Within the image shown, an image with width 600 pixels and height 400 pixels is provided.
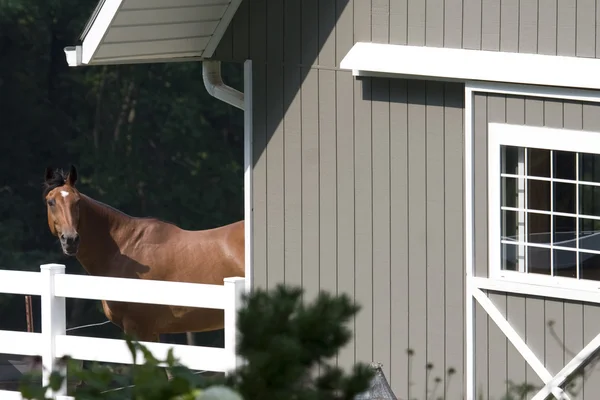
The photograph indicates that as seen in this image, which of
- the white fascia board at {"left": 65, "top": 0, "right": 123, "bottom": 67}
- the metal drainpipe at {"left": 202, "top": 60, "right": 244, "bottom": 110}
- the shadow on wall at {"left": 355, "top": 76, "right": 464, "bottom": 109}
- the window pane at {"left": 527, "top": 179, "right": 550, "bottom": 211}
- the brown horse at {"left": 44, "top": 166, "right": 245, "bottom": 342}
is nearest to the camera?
the window pane at {"left": 527, "top": 179, "right": 550, "bottom": 211}

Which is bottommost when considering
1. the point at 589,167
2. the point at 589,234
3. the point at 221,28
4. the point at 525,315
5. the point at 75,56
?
the point at 525,315

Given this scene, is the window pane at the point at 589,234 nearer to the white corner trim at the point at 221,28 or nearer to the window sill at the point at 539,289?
the window sill at the point at 539,289

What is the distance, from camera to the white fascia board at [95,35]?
7.21 metres

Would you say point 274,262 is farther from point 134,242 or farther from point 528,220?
point 134,242

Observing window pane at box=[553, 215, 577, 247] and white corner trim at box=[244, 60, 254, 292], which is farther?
white corner trim at box=[244, 60, 254, 292]

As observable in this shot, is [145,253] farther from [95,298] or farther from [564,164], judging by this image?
[564,164]

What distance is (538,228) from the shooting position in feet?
21.2

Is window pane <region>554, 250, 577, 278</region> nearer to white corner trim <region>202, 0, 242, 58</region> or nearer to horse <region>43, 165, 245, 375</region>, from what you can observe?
white corner trim <region>202, 0, 242, 58</region>

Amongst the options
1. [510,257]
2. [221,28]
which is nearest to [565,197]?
[510,257]

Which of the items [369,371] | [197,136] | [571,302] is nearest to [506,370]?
[571,302]

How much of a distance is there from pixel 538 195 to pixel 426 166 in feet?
2.35

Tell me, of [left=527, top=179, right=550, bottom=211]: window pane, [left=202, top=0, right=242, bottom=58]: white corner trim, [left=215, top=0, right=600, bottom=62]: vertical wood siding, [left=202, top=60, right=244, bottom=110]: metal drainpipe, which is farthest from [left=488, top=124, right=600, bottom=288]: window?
[left=202, top=60, right=244, bottom=110]: metal drainpipe

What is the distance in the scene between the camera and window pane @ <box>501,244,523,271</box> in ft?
21.5

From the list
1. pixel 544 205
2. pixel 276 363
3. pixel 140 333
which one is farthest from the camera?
pixel 140 333
